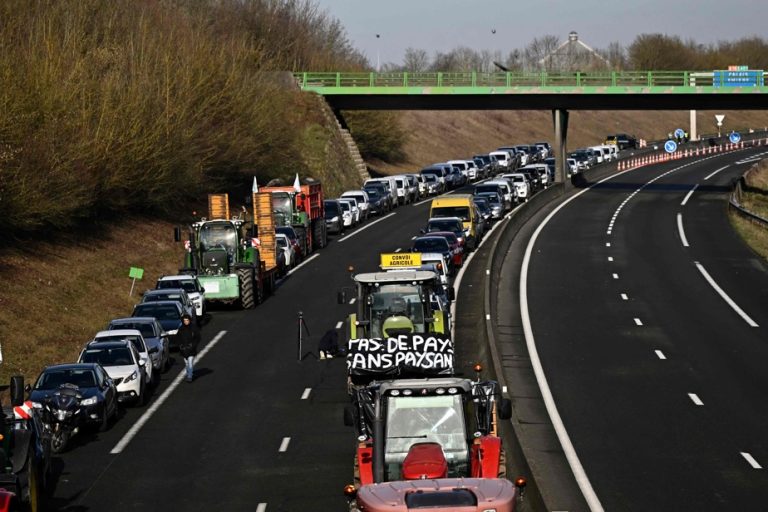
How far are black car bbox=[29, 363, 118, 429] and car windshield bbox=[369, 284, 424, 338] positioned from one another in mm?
5445

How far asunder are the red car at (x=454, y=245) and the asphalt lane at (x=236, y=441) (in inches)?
395

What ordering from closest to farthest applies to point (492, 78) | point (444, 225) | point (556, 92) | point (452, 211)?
point (444, 225) → point (452, 211) → point (556, 92) → point (492, 78)

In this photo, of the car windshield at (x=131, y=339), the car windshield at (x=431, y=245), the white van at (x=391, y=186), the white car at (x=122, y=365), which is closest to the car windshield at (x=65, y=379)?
the white car at (x=122, y=365)

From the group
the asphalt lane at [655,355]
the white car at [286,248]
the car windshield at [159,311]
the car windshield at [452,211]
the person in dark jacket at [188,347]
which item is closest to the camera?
the asphalt lane at [655,355]

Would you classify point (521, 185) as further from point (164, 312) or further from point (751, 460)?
point (751, 460)

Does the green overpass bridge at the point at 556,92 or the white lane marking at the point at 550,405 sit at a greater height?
the green overpass bridge at the point at 556,92

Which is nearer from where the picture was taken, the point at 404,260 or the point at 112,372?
the point at 112,372

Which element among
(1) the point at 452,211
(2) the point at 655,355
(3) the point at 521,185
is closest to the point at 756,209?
(3) the point at 521,185

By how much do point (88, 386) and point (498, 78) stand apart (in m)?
62.3

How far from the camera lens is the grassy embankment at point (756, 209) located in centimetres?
6191

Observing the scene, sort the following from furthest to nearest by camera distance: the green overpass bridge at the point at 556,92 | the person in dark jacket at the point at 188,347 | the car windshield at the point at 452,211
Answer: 1. the green overpass bridge at the point at 556,92
2. the car windshield at the point at 452,211
3. the person in dark jacket at the point at 188,347

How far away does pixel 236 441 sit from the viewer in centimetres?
2630

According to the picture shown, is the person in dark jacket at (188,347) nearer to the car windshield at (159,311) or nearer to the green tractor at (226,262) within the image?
the car windshield at (159,311)

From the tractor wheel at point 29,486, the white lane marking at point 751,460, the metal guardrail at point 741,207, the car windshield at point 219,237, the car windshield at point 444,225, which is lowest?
the metal guardrail at point 741,207
